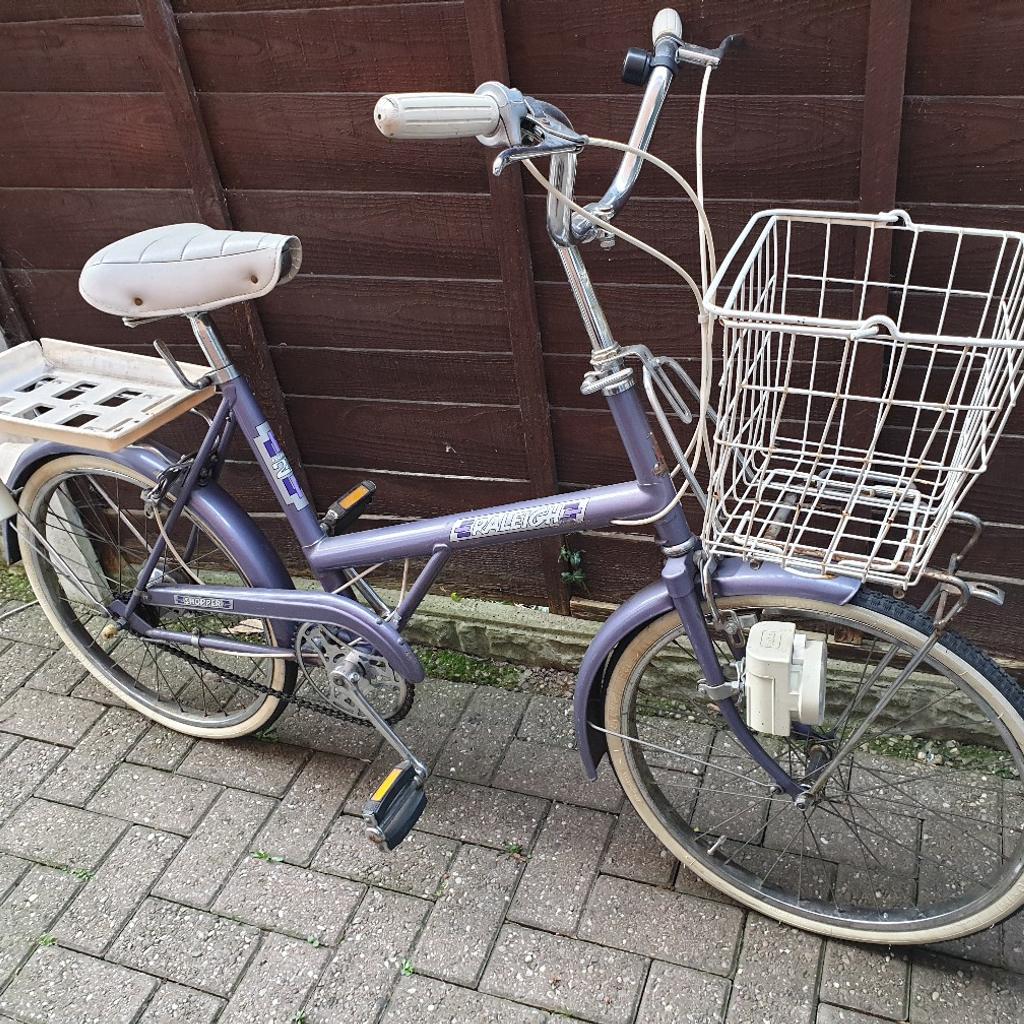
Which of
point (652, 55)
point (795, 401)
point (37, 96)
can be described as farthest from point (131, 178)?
point (795, 401)

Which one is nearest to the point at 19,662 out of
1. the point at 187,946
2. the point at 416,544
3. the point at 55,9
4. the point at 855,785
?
the point at 187,946

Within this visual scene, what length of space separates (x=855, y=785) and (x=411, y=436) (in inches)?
65.3

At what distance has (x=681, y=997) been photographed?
7.83 ft

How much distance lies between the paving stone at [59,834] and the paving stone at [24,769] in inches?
1.9

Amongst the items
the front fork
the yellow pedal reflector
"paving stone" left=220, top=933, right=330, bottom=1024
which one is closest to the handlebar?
the front fork

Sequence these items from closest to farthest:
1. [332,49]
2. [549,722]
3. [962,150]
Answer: [962,150]
[332,49]
[549,722]

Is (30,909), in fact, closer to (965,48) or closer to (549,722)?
(549,722)

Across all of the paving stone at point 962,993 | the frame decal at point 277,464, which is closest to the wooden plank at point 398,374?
the frame decal at point 277,464

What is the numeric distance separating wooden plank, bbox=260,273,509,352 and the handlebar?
927 mm

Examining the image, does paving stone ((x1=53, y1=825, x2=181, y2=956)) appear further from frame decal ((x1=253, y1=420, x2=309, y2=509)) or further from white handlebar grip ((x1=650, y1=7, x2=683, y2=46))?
white handlebar grip ((x1=650, y1=7, x2=683, y2=46))

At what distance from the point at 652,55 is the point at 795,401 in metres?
1.04

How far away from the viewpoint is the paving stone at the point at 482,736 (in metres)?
3.04

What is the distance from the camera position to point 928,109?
7.22 ft

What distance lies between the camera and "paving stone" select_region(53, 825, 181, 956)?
268 centimetres
